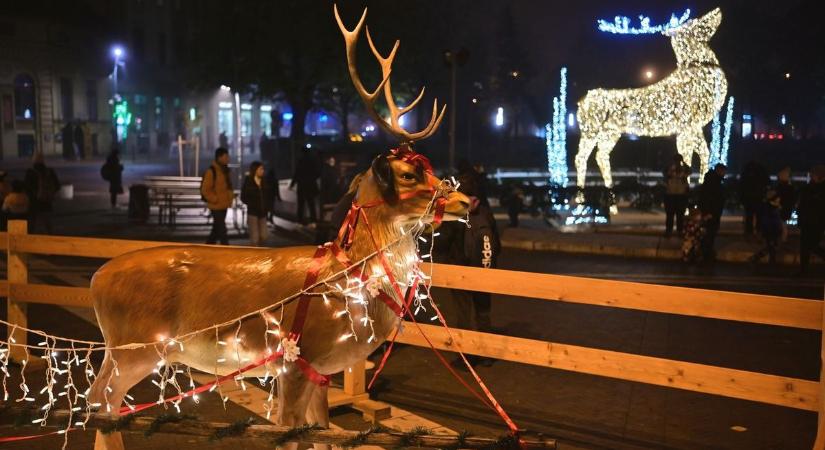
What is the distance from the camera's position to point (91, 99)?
190ft

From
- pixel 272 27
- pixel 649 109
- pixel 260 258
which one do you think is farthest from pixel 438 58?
pixel 260 258

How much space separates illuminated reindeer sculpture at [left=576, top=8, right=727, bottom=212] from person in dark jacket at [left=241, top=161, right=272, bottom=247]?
928cm

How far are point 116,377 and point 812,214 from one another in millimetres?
11929

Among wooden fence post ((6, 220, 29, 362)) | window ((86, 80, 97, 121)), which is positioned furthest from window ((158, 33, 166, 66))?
wooden fence post ((6, 220, 29, 362))

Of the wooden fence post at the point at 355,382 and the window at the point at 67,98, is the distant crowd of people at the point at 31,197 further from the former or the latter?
the window at the point at 67,98

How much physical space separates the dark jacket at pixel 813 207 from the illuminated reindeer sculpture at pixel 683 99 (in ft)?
24.9

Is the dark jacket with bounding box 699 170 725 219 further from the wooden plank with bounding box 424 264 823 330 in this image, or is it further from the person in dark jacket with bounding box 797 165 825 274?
the wooden plank with bounding box 424 264 823 330

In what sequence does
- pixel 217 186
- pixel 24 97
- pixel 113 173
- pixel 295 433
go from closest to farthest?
pixel 295 433, pixel 217 186, pixel 113 173, pixel 24 97

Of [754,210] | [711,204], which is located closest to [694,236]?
[711,204]

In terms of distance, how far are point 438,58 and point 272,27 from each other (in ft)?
62.7

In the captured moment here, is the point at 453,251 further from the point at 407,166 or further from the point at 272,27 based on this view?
the point at 272,27

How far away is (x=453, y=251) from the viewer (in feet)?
30.2

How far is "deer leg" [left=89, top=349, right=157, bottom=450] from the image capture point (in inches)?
207

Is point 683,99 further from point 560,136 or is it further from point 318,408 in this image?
point 318,408
